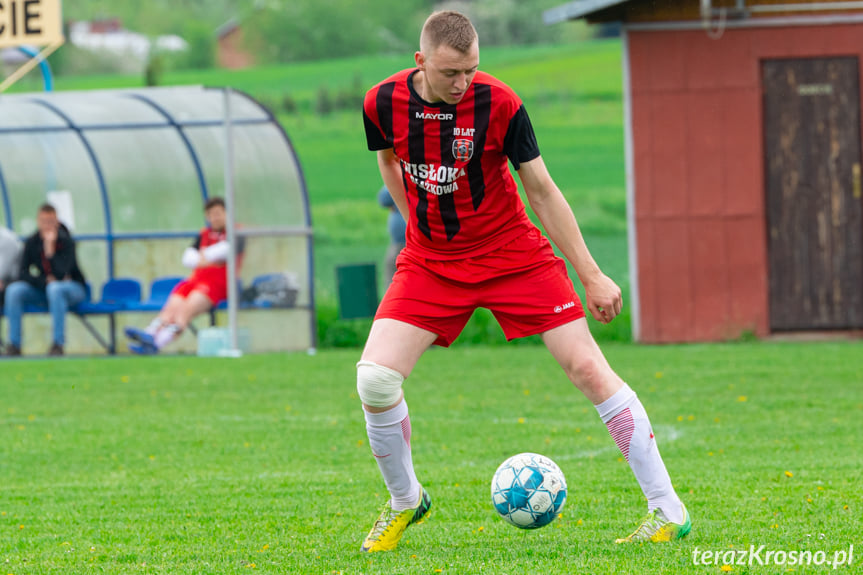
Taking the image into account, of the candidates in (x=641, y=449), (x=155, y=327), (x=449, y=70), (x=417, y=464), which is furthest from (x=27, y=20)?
(x=641, y=449)

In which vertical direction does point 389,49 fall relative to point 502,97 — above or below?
→ above

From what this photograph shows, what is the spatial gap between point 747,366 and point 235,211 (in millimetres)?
6646

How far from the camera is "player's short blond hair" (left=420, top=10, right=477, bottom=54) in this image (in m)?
4.59

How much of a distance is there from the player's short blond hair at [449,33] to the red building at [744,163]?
10.6 m

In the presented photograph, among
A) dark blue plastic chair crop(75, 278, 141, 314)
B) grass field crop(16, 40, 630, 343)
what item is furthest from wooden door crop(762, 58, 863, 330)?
grass field crop(16, 40, 630, 343)

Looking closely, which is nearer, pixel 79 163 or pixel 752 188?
pixel 752 188

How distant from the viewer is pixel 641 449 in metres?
4.96

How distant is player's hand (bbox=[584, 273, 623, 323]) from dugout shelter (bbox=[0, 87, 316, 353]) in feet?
36.0

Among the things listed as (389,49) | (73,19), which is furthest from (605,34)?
(73,19)

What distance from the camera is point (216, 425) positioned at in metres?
9.26

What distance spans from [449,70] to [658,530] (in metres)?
1.86

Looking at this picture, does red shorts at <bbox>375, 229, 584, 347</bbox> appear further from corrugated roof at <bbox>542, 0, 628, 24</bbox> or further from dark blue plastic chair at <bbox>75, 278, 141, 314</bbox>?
dark blue plastic chair at <bbox>75, 278, 141, 314</bbox>

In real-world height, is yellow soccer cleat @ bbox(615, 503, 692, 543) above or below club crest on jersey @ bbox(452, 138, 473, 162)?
below

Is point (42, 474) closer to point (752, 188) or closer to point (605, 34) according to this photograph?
point (752, 188)
